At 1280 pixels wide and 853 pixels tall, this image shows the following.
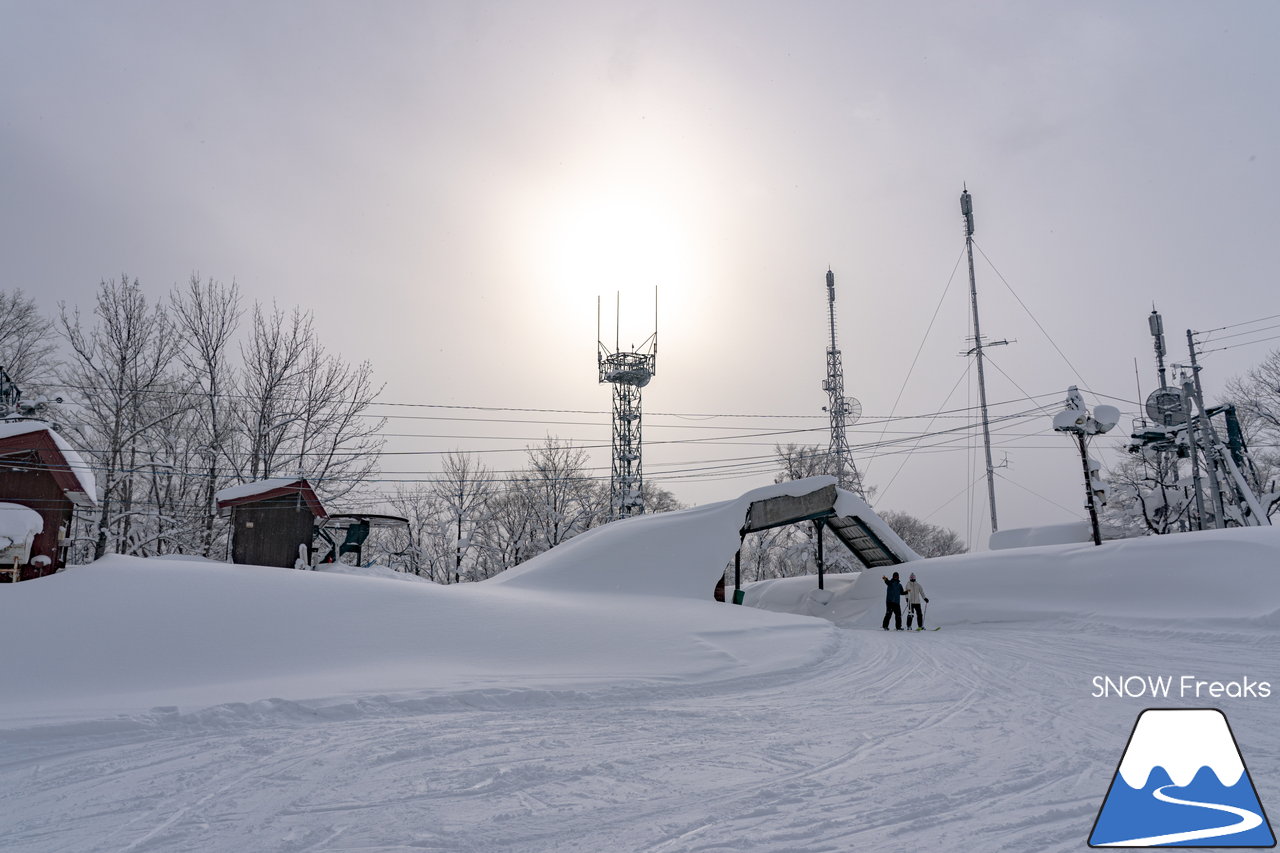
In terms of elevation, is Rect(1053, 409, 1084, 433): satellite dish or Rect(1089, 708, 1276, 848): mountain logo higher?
Rect(1053, 409, 1084, 433): satellite dish

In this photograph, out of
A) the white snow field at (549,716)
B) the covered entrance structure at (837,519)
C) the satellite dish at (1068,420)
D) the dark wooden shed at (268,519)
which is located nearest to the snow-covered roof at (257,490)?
the dark wooden shed at (268,519)

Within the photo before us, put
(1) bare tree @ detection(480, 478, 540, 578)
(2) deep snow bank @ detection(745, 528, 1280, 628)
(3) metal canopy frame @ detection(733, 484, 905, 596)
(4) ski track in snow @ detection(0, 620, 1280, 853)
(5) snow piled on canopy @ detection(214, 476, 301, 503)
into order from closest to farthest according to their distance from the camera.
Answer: (4) ski track in snow @ detection(0, 620, 1280, 853)
(2) deep snow bank @ detection(745, 528, 1280, 628)
(5) snow piled on canopy @ detection(214, 476, 301, 503)
(3) metal canopy frame @ detection(733, 484, 905, 596)
(1) bare tree @ detection(480, 478, 540, 578)

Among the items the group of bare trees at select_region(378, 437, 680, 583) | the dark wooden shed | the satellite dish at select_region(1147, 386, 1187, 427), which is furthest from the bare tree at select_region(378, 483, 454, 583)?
the satellite dish at select_region(1147, 386, 1187, 427)

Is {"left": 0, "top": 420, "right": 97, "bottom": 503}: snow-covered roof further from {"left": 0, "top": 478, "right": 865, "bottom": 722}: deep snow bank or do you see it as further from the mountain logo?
the mountain logo

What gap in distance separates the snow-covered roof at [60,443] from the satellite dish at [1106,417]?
91.3 ft

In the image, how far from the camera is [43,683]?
8.02m

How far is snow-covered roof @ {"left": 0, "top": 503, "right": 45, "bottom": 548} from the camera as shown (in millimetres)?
12992

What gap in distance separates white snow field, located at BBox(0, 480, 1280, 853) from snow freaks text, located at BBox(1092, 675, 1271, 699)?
24 cm

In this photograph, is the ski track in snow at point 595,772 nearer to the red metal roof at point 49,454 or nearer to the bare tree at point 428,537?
the red metal roof at point 49,454

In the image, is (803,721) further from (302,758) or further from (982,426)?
(982,426)

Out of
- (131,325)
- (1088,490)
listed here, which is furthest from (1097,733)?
(131,325)

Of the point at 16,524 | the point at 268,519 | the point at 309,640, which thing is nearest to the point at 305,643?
the point at 309,640

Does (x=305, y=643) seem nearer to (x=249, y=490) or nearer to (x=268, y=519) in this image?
(x=249, y=490)

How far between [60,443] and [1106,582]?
84.9ft
